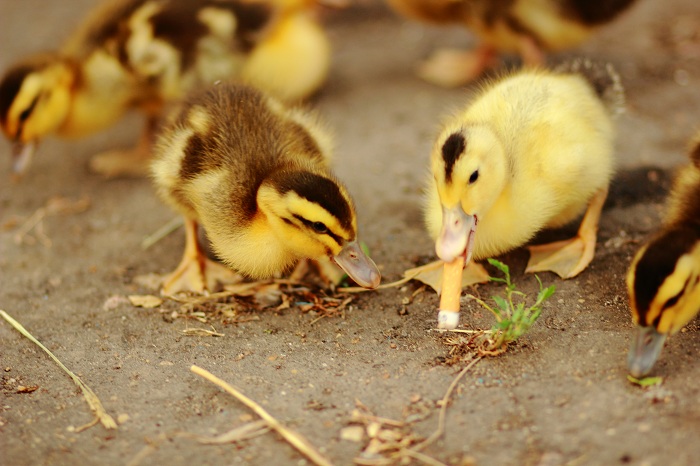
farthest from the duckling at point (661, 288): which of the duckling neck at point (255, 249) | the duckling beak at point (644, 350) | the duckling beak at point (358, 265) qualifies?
the duckling neck at point (255, 249)

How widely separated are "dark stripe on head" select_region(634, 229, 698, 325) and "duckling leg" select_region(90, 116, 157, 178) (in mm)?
2873

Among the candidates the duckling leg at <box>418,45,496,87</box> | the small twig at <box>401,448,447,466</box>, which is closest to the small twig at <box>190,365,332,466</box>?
the small twig at <box>401,448,447,466</box>

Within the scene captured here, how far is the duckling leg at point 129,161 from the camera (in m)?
4.41

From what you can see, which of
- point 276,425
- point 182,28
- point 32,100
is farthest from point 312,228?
Result: point 32,100

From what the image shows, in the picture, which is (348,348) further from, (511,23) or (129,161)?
(511,23)

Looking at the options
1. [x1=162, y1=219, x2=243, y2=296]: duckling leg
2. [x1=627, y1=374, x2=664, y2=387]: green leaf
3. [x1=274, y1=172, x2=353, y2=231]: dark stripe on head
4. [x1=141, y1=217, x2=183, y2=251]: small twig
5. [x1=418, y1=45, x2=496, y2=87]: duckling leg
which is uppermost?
[x1=274, y1=172, x2=353, y2=231]: dark stripe on head

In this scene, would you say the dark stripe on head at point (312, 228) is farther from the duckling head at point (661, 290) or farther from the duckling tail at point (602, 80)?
the duckling tail at point (602, 80)

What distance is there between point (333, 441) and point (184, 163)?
4.28 feet

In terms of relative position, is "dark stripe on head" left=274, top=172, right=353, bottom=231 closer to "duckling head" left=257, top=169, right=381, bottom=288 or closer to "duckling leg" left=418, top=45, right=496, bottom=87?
"duckling head" left=257, top=169, right=381, bottom=288

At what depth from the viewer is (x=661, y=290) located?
88.6 inches

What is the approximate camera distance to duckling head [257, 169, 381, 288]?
265 cm

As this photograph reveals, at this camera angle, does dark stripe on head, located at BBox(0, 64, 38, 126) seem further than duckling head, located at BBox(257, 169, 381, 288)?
Yes

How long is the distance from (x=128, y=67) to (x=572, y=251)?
7.89 ft

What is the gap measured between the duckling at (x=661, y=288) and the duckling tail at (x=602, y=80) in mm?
1041
